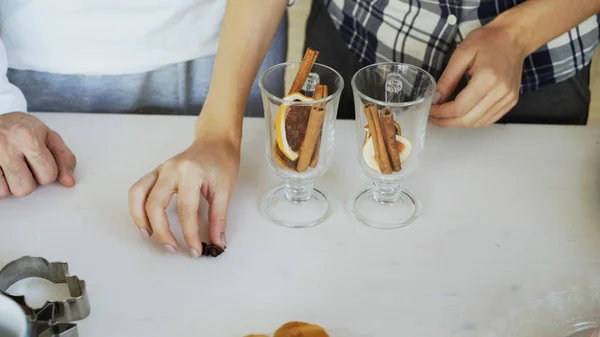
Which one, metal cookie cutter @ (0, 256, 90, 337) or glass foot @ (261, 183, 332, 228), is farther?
glass foot @ (261, 183, 332, 228)

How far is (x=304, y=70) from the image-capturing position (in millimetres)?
817

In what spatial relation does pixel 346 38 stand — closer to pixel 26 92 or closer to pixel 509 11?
pixel 509 11

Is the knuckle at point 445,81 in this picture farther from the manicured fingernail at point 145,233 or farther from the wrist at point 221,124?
the manicured fingernail at point 145,233

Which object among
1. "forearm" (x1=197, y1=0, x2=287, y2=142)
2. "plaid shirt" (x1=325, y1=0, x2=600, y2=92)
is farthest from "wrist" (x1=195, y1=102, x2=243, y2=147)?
"plaid shirt" (x1=325, y1=0, x2=600, y2=92)

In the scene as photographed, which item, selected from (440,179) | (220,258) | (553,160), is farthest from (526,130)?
(220,258)

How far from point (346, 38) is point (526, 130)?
14.5 inches

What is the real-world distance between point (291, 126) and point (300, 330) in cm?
23

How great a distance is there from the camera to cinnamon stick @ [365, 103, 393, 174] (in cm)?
78

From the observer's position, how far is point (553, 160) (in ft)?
3.11

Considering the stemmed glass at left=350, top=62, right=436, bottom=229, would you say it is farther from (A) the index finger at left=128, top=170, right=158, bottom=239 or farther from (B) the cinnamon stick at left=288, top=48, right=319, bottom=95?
(A) the index finger at left=128, top=170, right=158, bottom=239

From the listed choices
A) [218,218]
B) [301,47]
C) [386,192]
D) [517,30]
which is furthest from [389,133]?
[301,47]

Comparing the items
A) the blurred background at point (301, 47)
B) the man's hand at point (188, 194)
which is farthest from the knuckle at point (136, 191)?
the blurred background at point (301, 47)

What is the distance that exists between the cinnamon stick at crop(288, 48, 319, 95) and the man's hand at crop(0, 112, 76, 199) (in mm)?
315

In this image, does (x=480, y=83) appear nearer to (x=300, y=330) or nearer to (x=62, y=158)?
(x=300, y=330)
